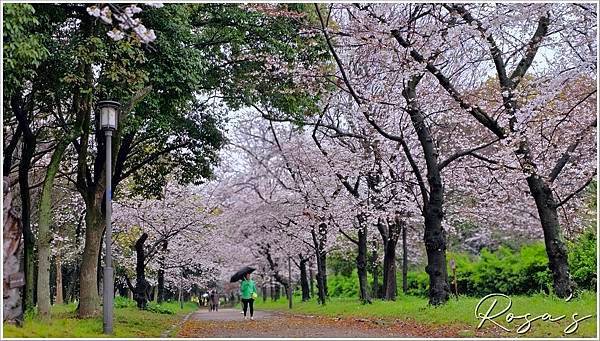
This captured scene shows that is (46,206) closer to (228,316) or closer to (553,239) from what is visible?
(553,239)

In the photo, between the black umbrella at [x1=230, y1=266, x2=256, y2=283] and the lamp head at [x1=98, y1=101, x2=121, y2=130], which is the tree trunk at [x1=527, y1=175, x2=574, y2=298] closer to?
the black umbrella at [x1=230, y1=266, x2=256, y2=283]

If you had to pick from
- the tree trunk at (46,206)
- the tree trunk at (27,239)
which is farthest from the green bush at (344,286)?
the tree trunk at (27,239)

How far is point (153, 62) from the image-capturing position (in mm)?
11867

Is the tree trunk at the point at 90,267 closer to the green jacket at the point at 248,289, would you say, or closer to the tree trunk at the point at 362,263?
the green jacket at the point at 248,289

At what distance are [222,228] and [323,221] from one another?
34.1 ft

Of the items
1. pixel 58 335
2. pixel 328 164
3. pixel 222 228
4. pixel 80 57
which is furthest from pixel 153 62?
pixel 222 228

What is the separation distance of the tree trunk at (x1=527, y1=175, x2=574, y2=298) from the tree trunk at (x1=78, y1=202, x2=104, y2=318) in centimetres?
892

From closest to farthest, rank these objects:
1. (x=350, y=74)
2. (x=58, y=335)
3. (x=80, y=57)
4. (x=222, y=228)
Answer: (x=58, y=335)
(x=80, y=57)
(x=350, y=74)
(x=222, y=228)

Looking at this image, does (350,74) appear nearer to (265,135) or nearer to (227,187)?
(265,135)

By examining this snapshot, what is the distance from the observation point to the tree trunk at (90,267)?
1350 centimetres

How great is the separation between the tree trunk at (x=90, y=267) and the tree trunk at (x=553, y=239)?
892cm

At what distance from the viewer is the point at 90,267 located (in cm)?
1360

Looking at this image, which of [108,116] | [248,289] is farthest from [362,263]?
[108,116]

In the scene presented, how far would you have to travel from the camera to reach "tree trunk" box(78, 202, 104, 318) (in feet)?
44.3
